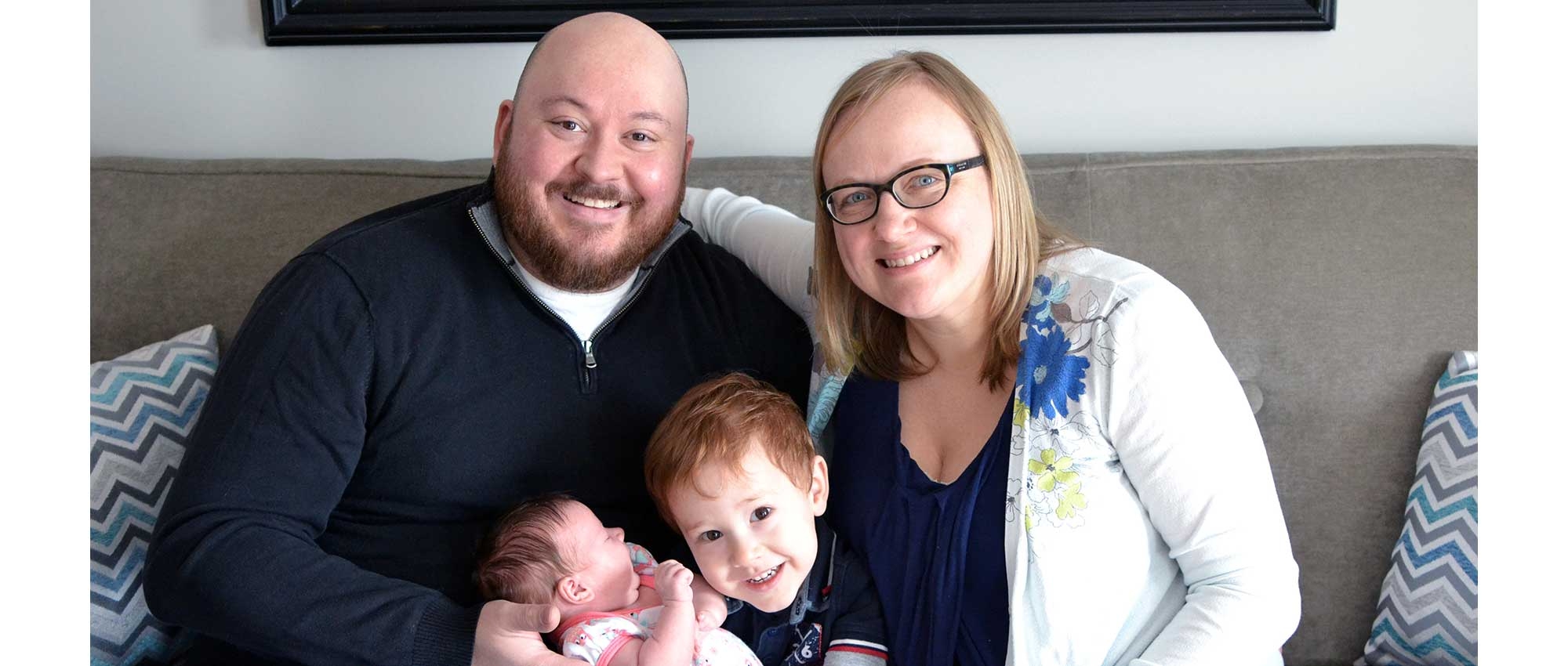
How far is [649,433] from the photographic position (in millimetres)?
1818

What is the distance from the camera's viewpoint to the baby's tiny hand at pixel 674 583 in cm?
149

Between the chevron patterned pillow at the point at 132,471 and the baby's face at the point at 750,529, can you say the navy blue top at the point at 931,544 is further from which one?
the chevron patterned pillow at the point at 132,471

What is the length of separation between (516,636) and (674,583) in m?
0.23

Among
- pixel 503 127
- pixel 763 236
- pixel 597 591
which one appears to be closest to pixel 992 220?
pixel 763 236

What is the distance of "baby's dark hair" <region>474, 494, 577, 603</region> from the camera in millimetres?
1565

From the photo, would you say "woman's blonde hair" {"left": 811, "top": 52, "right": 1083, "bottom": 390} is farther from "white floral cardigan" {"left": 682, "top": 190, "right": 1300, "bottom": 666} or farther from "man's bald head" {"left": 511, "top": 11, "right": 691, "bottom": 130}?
"man's bald head" {"left": 511, "top": 11, "right": 691, "bottom": 130}

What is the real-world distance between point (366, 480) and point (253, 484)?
0.64 feet

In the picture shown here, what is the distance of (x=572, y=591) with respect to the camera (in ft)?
5.11

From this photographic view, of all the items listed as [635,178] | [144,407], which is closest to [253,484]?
[144,407]

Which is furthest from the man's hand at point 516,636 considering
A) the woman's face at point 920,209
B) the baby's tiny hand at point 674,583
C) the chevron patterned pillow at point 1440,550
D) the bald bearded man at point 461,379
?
the chevron patterned pillow at point 1440,550

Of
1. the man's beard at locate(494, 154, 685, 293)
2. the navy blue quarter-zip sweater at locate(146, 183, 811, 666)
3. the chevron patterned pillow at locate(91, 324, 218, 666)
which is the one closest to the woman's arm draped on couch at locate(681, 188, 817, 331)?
the navy blue quarter-zip sweater at locate(146, 183, 811, 666)

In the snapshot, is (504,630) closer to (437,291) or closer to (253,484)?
(253,484)

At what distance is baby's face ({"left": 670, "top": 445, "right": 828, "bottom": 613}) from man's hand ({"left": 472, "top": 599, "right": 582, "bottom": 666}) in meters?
0.24

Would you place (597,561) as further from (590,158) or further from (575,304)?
(590,158)
